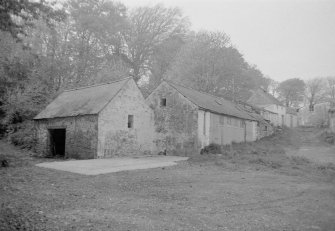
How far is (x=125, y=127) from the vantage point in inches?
890

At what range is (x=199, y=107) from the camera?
975 inches

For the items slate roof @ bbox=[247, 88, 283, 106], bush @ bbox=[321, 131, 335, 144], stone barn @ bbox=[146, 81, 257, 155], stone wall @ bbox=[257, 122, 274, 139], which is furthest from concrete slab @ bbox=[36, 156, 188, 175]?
slate roof @ bbox=[247, 88, 283, 106]

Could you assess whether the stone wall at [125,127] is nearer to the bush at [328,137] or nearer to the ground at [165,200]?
the ground at [165,200]

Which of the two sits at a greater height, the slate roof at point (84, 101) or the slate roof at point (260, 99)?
the slate roof at point (260, 99)

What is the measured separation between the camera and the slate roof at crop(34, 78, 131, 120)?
70.8ft

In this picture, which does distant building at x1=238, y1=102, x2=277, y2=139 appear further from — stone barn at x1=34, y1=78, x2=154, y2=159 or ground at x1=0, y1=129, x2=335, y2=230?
ground at x1=0, y1=129, x2=335, y2=230

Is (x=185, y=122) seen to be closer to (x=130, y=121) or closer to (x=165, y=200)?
(x=130, y=121)

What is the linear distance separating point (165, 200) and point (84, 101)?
1596 centimetres

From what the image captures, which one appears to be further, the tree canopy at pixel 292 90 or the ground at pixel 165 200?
the tree canopy at pixel 292 90

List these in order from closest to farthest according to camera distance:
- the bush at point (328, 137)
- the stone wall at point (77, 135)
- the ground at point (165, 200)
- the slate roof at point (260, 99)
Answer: the ground at point (165, 200), the stone wall at point (77, 135), the bush at point (328, 137), the slate roof at point (260, 99)

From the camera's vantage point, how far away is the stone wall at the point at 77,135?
67.7 feet

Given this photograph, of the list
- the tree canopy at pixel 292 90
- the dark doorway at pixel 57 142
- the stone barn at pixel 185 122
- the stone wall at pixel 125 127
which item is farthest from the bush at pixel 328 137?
the tree canopy at pixel 292 90

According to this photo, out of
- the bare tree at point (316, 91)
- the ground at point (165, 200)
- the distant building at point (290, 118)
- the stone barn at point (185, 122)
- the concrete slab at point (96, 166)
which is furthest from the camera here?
the bare tree at point (316, 91)

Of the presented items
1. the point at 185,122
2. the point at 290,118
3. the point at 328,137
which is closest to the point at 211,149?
the point at 185,122
